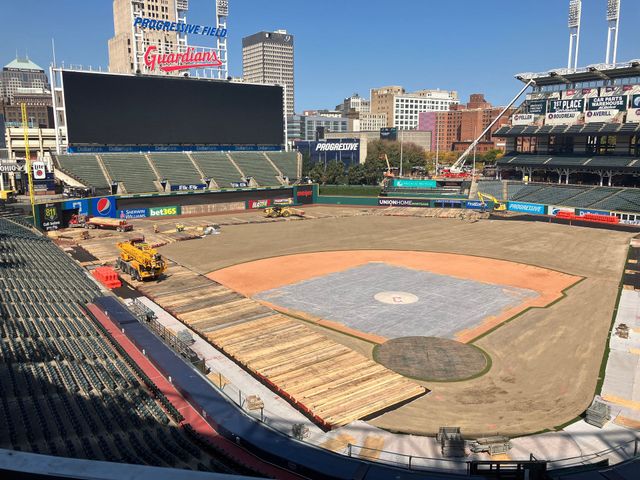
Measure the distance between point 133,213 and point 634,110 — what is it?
89618 mm

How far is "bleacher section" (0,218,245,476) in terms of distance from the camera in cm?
1598

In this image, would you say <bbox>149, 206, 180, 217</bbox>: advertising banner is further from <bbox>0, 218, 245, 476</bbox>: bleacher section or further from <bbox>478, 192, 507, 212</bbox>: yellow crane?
<bbox>478, 192, 507, 212</bbox>: yellow crane

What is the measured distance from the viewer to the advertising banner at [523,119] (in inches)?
4006

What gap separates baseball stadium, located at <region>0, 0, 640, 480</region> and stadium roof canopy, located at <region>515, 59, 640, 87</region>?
382 mm

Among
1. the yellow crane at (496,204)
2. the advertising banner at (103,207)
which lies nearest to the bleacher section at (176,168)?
the advertising banner at (103,207)

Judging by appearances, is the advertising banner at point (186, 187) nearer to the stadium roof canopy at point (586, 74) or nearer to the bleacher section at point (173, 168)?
the bleacher section at point (173, 168)

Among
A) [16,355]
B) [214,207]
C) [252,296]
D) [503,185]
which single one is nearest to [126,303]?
[252,296]

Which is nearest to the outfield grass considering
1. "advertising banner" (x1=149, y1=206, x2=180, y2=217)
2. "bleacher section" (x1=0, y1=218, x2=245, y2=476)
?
"advertising banner" (x1=149, y1=206, x2=180, y2=217)

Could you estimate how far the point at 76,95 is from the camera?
81812 millimetres

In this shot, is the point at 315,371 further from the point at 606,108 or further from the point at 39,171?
the point at 606,108

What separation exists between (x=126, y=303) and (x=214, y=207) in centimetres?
5405

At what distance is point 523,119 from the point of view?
337ft

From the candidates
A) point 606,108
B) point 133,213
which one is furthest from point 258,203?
point 606,108

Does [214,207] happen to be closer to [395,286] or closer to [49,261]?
[49,261]
